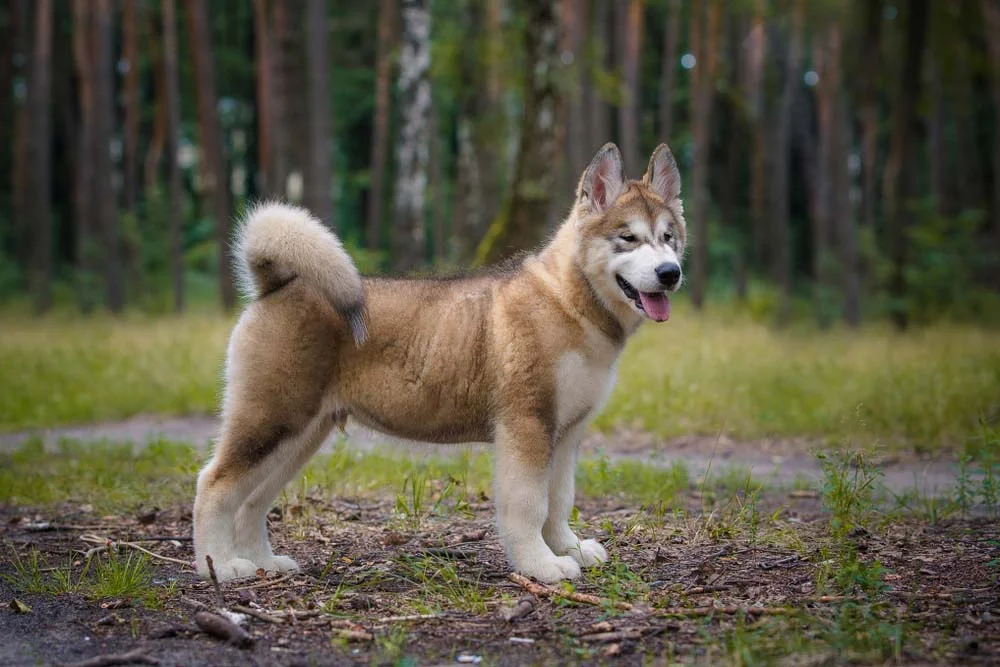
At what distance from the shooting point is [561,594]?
529 cm

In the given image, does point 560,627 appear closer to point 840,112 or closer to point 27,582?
point 27,582

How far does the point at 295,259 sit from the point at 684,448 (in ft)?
18.8

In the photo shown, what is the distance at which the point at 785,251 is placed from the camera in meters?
27.8

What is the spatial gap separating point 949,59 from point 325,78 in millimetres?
14643

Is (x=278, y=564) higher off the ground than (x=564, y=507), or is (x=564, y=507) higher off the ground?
(x=564, y=507)

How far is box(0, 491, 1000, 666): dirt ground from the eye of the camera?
4508mm

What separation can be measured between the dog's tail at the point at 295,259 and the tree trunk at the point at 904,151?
51.1 feet

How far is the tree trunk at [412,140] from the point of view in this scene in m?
18.3

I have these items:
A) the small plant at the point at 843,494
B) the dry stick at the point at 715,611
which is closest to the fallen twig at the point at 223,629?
the dry stick at the point at 715,611

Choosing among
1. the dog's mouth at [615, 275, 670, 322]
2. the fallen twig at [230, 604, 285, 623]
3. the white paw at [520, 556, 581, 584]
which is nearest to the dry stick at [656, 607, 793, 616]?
the white paw at [520, 556, 581, 584]

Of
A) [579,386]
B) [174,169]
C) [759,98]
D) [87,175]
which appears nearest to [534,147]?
[579,386]

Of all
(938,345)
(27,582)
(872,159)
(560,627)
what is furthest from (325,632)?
(872,159)

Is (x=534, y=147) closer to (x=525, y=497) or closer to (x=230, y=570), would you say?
(x=525, y=497)

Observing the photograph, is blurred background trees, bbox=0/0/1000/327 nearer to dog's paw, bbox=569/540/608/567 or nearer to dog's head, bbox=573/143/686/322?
dog's head, bbox=573/143/686/322
